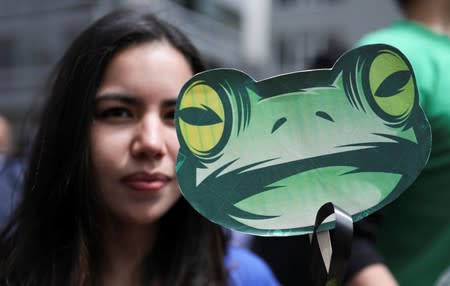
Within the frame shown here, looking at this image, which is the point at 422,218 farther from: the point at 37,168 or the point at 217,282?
the point at 37,168

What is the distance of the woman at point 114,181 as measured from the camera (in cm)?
91

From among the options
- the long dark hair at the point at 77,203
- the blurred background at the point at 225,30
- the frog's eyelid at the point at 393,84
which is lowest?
the blurred background at the point at 225,30

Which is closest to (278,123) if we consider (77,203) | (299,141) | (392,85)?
(299,141)

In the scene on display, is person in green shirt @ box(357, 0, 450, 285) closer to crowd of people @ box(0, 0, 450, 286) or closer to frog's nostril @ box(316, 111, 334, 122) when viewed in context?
crowd of people @ box(0, 0, 450, 286)

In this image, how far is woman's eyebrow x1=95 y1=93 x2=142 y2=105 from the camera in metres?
0.91

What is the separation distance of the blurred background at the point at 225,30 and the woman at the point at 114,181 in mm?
11492

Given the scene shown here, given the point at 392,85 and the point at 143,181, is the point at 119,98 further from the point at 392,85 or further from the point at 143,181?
the point at 392,85

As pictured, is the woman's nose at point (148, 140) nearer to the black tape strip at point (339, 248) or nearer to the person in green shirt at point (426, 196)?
the black tape strip at point (339, 248)

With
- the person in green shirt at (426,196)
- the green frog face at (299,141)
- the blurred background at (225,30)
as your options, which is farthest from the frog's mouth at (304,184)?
the blurred background at (225,30)

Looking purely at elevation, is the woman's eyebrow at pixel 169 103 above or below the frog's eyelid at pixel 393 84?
below

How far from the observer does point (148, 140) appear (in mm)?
870

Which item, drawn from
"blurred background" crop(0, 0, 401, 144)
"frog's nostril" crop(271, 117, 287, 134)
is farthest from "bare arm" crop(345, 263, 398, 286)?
"blurred background" crop(0, 0, 401, 144)

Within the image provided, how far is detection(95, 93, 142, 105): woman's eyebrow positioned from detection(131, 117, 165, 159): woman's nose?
3cm

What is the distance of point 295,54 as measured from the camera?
608 inches
